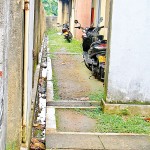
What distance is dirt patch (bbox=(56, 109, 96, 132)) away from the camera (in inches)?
215

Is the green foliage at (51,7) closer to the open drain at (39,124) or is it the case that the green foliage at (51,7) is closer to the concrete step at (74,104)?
the open drain at (39,124)

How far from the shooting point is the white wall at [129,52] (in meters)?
5.84

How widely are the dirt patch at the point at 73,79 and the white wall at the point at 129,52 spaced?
1.49 metres

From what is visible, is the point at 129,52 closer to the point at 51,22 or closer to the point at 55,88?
the point at 55,88

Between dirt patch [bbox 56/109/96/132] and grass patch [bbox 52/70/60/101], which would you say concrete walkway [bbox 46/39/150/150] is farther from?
grass patch [bbox 52/70/60/101]

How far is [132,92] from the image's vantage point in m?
6.18

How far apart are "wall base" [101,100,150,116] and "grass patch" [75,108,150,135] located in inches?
3.7

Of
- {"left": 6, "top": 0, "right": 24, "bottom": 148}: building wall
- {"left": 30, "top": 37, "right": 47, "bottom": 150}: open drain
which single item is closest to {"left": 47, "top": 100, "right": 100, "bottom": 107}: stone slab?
{"left": 30, "top": 37, "right": 47, "bottom": 150}: open drain

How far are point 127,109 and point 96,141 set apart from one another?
1411 mm

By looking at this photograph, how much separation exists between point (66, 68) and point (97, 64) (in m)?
2.27

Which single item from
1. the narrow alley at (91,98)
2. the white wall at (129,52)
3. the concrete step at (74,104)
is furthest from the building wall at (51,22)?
the white wall at (129,52)

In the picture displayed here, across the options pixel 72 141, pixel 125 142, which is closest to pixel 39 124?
pixel 72 141

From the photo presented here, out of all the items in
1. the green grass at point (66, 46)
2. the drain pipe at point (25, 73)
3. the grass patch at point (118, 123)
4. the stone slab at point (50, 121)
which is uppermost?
the drain pipe at point (25, 73)

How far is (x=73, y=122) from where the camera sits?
575cm
